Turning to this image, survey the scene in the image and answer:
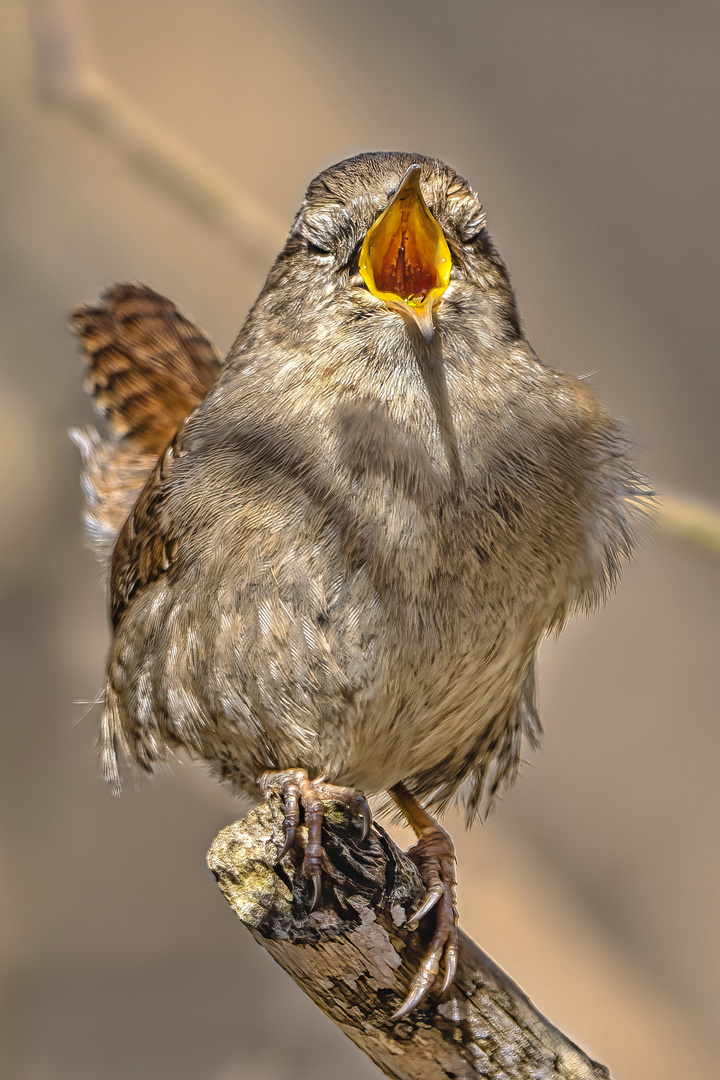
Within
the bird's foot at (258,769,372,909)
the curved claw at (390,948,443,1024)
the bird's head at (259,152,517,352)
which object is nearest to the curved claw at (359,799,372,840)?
the bird's foot at (258,769,372,909)

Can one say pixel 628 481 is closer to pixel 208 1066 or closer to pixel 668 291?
pixel 668 291

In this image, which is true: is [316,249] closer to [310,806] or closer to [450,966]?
[310,806]

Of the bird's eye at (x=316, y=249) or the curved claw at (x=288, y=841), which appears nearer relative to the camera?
the curved claw at (x=288, y=841)

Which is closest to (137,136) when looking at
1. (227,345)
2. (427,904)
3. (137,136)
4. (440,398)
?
(137,136)

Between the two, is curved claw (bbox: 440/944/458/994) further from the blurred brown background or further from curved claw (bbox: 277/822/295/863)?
the blurred brown background

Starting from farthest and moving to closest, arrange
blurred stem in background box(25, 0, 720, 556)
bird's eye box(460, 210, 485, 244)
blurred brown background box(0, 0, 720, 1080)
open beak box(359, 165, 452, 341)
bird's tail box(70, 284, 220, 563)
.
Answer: blurred brown background box(0, 0, 720, 1080), blurred stem in background box(25, 0, 720, 556), bird's tail box(70, 284, 220, 563), bird's eye box(460, 210, 485, 244), open beak box(359, 165, 452, 341)

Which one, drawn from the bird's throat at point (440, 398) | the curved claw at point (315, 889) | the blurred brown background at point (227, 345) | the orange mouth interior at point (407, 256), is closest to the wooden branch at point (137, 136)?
the blurred brown background at point (227, 345)

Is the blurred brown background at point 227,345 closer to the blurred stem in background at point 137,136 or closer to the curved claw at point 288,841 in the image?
the blurred stem in background at point 137,136
